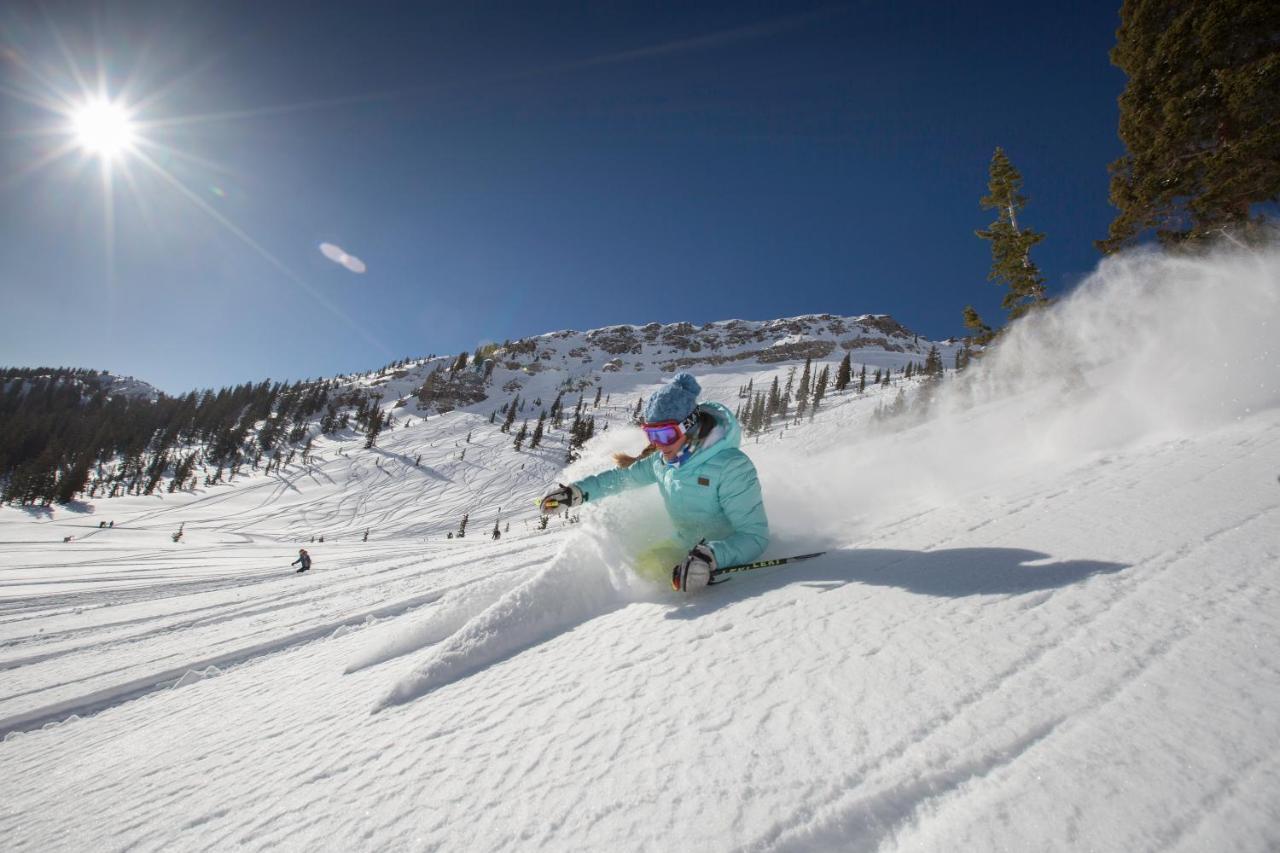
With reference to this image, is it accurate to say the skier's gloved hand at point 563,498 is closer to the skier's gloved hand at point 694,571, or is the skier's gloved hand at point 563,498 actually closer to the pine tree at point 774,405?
the skier's gloved hand at point 694,571

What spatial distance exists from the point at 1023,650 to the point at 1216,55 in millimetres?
16572

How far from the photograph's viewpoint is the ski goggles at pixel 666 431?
10.3ft

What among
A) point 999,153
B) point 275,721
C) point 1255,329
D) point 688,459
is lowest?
point 275,721

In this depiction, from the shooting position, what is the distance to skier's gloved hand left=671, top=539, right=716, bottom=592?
2609 mm

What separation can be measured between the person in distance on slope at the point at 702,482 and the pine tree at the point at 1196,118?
43.9 ft

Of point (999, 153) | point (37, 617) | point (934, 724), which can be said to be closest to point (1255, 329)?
point (934, 724)

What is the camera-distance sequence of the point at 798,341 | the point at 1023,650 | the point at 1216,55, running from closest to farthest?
→ the point at 1023,650, the point at 1216,55, the point at 798,341

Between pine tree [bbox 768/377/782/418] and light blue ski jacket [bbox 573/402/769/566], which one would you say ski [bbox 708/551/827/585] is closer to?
light blue ski jacket [bbox 573/402/769/566]

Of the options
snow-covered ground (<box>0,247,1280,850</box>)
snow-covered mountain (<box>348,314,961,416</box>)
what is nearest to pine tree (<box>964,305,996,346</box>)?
snow-covered ground (<box>0,247,1280,850</box>)

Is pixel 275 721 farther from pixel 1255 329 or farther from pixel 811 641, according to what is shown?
pixel 1255 329

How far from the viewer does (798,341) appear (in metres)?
176

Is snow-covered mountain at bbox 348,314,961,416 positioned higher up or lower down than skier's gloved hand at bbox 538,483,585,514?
→ higher up

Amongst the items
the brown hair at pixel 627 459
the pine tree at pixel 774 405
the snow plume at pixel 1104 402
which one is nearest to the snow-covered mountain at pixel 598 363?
the pine tree at pixel 774 405

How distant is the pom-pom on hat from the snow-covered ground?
82 centimetres
